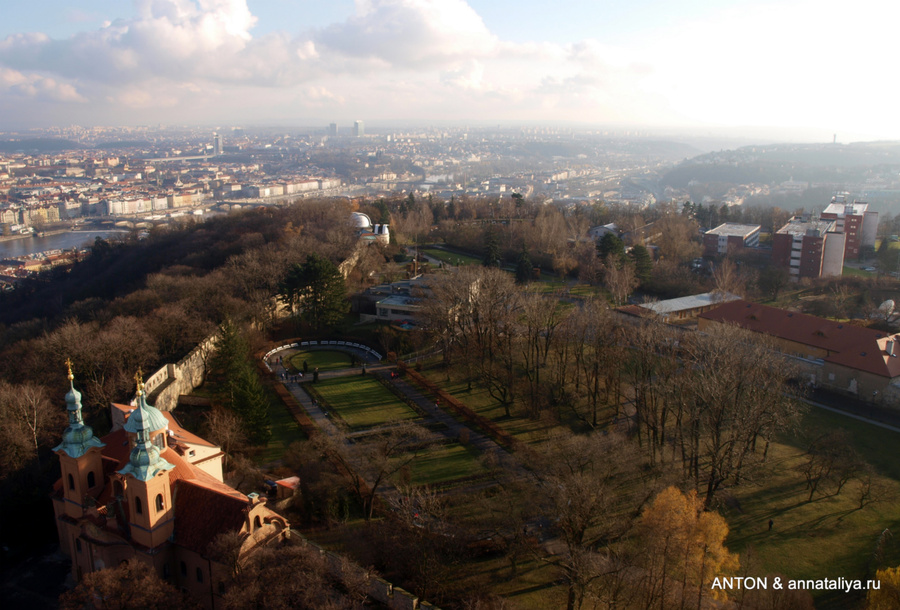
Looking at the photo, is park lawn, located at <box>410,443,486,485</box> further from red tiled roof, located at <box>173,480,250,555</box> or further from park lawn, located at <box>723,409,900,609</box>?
park lawn, located at <box>723,409,900,609</box>

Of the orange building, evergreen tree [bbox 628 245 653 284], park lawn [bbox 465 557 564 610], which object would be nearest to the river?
evergreen tree [bbox 628 245 653 284]

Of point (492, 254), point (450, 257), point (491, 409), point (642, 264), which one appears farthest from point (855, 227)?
point (491, 409)

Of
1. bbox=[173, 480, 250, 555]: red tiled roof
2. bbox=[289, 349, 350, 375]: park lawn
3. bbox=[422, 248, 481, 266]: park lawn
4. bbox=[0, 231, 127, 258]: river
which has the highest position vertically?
bbox=[422, 248, 481, 266]: park lawn

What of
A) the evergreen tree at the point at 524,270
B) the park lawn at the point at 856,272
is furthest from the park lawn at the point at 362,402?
the park lawn at the point at 856,272

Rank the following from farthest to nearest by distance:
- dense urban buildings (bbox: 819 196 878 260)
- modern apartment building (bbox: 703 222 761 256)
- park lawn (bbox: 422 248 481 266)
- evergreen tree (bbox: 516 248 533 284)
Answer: dense urban buildings (bbox: 819 196 878 260)
modern apartment building (bbox: 703 222 761 256)
park lawn (bbox: 422 248 481 266)
evergreen tree (bbox: 516 248 533 284)

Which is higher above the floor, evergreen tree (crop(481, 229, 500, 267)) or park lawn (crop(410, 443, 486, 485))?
evergreen tree (crop(481, 229, 500, 267))

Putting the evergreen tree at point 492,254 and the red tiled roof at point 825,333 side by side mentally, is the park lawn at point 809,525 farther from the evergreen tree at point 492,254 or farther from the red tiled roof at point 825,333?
the evergreen tree at point 492,254

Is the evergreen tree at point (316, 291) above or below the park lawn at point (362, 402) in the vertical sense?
above
